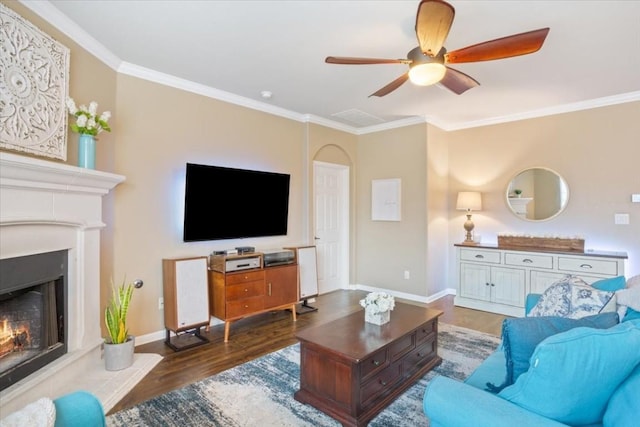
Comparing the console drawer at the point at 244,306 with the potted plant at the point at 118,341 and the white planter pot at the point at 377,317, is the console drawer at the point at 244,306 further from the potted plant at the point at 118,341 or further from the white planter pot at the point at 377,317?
the white planter pot at the point at 377,317

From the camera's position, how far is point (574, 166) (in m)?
4.30

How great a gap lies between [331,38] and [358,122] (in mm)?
2548

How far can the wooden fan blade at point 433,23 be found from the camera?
176 centimetres

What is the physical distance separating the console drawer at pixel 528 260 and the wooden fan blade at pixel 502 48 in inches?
112

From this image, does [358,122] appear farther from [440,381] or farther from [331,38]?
[440,381]

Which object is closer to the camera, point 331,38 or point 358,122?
point 331,38

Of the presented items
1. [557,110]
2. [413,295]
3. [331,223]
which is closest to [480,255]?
[413,295]

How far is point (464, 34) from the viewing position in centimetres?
263

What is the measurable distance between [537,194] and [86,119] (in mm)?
5155

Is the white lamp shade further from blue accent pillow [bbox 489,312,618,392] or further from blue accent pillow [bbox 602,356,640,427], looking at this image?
blue accent pillow [bbox 602,356,640,427]

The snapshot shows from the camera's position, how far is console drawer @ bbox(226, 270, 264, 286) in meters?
3.49

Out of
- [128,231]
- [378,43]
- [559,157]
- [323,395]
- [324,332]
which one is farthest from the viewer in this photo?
[559,157]

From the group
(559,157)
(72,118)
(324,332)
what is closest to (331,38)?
(72,118)

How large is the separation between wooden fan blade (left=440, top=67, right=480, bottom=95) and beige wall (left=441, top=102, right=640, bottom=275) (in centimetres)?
252
